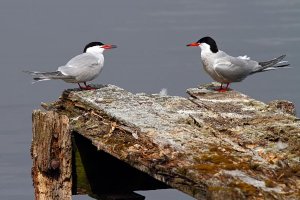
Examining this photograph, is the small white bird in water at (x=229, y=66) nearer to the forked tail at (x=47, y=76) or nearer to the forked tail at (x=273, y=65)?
the forked tail at (x=273, y=65)

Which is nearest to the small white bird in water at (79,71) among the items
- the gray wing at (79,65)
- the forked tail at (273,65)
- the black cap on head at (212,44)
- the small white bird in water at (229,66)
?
the gray wing at (79,65)

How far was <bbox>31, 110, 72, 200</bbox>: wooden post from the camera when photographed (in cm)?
702

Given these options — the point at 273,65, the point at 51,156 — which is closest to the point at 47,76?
the point at 51,156

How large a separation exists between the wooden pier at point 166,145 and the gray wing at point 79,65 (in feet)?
3.91

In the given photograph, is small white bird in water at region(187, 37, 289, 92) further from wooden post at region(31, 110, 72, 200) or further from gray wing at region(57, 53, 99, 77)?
wooden post at region(31, 110, 72, 200)

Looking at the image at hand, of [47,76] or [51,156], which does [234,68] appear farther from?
[51,156]

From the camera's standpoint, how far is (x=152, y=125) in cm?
631

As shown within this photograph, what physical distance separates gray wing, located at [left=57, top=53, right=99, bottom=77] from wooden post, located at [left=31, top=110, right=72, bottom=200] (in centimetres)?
189

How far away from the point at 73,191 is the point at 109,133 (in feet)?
3.49

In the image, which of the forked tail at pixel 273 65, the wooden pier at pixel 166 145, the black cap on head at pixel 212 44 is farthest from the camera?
the black cap on head at pixel 212 44

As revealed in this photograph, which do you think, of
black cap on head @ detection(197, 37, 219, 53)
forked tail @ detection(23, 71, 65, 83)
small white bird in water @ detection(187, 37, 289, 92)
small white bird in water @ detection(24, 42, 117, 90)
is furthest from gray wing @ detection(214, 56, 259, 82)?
forked tail @ detection(23, 71, 65, 83)

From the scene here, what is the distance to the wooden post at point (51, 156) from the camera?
7020 mm

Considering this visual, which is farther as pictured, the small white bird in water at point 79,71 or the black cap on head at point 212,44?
the black cap on head at point 212,44

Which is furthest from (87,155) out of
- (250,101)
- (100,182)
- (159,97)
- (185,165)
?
(185,165)
